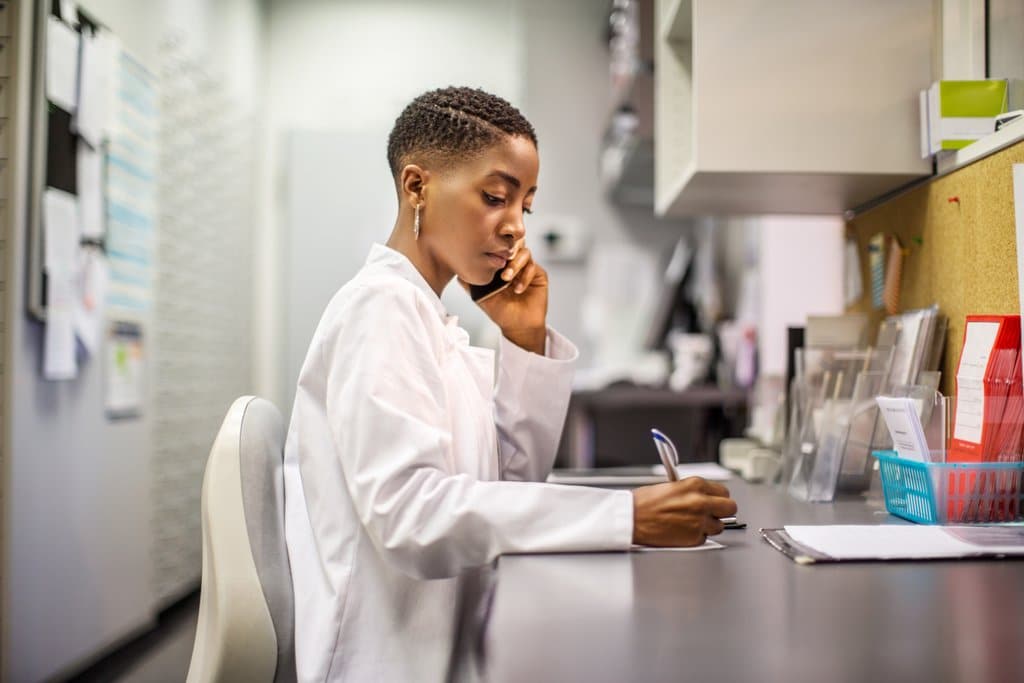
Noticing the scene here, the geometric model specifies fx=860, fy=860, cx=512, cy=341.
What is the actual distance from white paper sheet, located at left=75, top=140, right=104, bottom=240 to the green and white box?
200 cm

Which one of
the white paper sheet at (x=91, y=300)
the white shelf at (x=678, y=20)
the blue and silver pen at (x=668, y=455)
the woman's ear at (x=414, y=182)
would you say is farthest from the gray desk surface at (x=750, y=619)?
the white paper sheet at (x=91, y=300)

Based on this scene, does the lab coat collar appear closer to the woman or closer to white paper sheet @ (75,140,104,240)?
the woman

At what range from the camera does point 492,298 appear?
124 centimetres

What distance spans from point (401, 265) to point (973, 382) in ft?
2.27

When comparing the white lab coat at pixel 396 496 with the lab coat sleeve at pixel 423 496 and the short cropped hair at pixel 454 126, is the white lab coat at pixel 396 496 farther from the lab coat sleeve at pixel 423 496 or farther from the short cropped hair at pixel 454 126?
the short cropped hair at pixel 454 126

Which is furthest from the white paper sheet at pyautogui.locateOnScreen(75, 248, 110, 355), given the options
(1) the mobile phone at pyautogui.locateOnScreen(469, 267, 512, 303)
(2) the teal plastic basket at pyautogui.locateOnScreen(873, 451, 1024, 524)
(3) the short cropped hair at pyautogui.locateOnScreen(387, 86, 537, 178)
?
(2) the teal plastic basket at pyautogui.locateOnScreen(873, 451, 1024, 524)

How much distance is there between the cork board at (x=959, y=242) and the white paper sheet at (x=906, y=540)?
32 cm

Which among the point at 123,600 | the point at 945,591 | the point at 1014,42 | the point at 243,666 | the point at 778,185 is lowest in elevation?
the point at 123,600

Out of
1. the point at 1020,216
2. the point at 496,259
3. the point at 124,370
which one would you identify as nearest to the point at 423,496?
the point at 496,259

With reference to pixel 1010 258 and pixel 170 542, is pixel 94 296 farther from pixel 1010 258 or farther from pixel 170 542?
pixel 1010 258

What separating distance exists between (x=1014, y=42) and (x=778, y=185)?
0.37m

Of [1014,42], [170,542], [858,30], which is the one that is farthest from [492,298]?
[170,542]

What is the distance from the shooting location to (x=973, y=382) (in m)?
1.02

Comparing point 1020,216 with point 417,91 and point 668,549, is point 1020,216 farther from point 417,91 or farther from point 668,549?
point 417,91
